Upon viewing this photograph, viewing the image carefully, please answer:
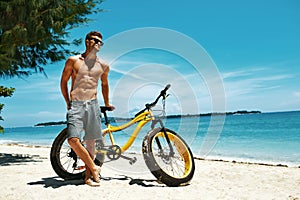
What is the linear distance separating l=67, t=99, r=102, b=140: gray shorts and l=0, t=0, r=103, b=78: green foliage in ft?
11.2

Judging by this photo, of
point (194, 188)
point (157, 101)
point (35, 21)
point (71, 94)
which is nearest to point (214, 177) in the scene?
point (194, 188)

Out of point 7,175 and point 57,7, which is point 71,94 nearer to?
point 7,175

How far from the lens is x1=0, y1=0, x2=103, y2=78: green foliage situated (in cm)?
719

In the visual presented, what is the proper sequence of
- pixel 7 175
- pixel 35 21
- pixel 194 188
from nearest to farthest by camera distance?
1. pixel 194 188
2. pixel 7 175
3. pixel 35 21

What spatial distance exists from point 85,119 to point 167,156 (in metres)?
1.46

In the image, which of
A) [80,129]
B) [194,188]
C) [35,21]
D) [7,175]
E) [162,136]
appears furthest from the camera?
[35,21]

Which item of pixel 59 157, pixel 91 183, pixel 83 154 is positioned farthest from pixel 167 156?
pixel 59 157

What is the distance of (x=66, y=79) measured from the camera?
4688 millimetres

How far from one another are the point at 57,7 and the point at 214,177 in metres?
5.26

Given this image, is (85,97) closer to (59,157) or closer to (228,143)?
(59,157)

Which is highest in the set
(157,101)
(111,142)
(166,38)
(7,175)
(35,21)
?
(35,21)

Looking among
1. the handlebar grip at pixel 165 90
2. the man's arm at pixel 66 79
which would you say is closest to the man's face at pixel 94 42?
the man's arm at pixel 66 79

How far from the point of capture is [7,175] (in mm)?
5832

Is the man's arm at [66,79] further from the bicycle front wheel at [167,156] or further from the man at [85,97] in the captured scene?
the bicycle front wheel at [167,156]
